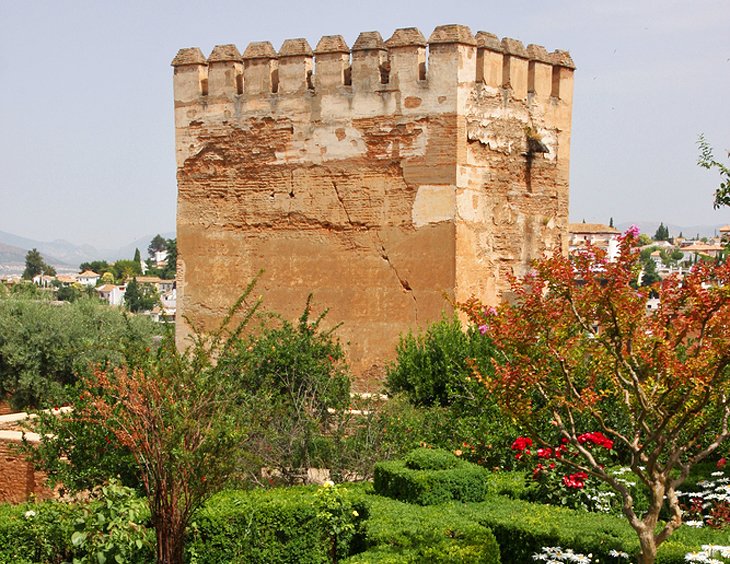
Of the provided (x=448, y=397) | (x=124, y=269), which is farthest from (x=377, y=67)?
(x=124, y=269)

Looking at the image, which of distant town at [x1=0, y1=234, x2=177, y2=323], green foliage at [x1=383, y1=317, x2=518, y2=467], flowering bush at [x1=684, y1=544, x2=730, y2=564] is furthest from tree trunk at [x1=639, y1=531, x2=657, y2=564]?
distant town at [x1=0, y1=234, x2=177, y2=323]

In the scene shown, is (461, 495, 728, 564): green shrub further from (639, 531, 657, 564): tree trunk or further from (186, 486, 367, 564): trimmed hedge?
(186, 486, 367, 564): trimmed hedge

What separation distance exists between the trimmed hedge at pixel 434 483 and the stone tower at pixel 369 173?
3.99 metres

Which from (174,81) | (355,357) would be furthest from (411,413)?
(174,81)

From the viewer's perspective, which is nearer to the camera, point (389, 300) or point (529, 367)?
point (529, 367)

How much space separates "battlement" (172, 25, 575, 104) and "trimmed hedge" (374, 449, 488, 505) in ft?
19.3

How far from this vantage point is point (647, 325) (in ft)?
26.0

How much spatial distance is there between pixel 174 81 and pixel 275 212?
273cm

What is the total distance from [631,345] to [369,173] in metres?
7.67

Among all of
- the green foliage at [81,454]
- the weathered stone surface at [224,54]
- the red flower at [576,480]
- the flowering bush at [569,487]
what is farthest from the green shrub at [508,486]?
the weathered stone surface at [224,54]

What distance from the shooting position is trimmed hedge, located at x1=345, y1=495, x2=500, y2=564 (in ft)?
29.0

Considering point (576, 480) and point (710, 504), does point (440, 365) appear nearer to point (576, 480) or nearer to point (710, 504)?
point (576, 480)

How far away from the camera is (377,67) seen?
14875mm

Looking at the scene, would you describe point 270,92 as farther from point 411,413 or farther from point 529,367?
point 529,367
